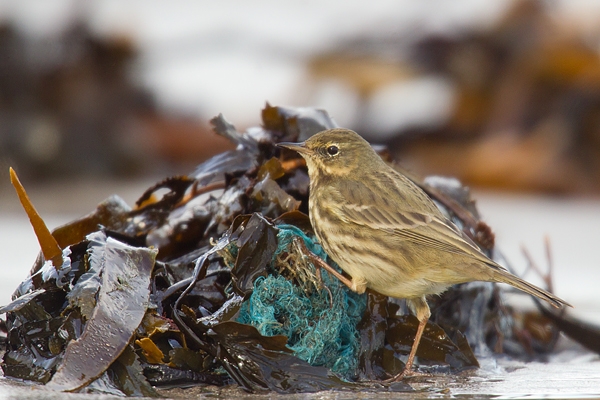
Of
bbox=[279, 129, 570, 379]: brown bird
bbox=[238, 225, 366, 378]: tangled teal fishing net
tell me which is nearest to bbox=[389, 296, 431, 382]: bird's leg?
bbox=[279, 129, 570, 379]: brown bird

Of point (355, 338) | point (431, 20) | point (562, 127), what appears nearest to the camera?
point (355, 338)

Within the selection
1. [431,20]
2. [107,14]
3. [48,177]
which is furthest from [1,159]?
[431,20]

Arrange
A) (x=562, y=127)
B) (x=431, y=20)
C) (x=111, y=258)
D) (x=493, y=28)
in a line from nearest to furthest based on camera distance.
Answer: (x=111, y=258)
(x=562, y=127)
(x=493, y=28)
(x=431, y=20)

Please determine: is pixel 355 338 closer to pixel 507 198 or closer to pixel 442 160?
pixel 507 198

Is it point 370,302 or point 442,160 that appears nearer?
point 370,302

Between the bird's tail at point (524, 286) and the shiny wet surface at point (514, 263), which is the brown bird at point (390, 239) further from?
the shiny wet surface at point (514, 263)

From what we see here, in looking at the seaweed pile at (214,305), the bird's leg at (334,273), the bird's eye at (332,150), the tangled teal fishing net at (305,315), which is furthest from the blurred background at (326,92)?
the tangled teal fishing net at (305,315)

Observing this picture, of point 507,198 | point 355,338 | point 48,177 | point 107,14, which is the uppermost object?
point 107,14
